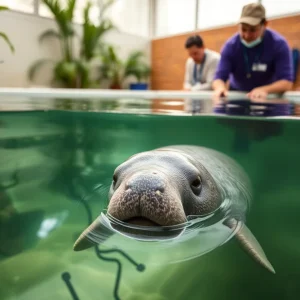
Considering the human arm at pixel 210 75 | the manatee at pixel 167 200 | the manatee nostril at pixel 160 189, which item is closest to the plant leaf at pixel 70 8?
the human arm at pixel 210 75

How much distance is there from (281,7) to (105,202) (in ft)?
36.3

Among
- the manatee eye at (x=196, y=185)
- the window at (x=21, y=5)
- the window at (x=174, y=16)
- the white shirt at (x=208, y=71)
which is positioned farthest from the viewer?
the window at (x=174, y=16)

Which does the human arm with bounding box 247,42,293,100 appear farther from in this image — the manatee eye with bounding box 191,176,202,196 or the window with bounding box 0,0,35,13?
the window with bounding box 0,0,35,13

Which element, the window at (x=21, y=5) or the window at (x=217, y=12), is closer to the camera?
the window at (x=21, y=5)

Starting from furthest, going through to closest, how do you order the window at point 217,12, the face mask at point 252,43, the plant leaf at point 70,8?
the window at point 217,12, the plant leaf at point 70,8, the face mask at point 252,43

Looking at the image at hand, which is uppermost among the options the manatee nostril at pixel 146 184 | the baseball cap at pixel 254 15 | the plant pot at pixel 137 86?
the baseball cap at pixel 254 15

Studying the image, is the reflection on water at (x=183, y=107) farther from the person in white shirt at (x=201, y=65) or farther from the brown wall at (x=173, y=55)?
the brown wall at (x=173, y=55)

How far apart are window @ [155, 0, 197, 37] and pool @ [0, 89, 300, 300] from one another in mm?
10516

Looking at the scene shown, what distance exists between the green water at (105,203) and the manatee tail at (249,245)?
0.08 m

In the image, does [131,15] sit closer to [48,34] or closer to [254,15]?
[48,34]

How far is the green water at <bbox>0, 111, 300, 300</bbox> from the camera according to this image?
1.69 meters

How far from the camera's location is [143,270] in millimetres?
1770

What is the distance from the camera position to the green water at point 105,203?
1689mm

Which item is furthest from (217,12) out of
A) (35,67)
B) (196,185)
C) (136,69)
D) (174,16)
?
(196,185)
